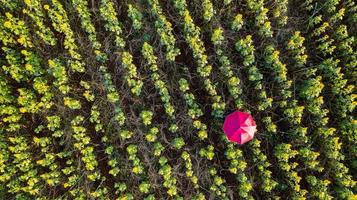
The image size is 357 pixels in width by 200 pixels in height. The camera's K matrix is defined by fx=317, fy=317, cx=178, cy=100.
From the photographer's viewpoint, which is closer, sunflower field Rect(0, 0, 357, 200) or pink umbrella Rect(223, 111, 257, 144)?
pink umbrella Rect(223, 111, 257, 144)

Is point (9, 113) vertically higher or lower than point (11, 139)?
higher

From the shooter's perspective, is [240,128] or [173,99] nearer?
[240,128]

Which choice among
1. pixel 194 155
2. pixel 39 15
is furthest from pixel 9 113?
pixel 194 155

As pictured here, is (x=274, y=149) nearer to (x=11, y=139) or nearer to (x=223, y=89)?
(x=223, y=89)

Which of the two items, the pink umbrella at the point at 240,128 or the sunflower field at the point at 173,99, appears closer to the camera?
the pink umbrella at the point at 240,128

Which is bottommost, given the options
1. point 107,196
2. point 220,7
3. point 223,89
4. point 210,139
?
point 107,196

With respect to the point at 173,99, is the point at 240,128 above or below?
below

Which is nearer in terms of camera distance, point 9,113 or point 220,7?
point 9,113
